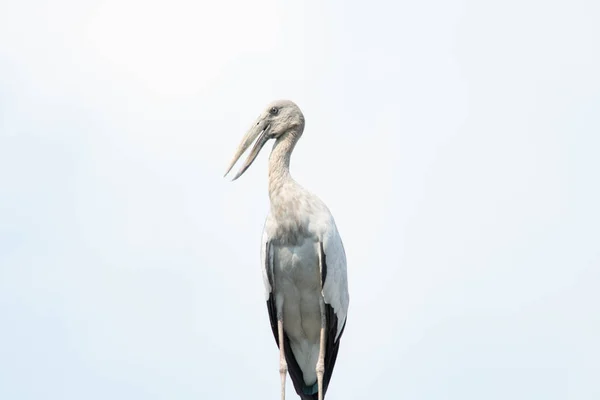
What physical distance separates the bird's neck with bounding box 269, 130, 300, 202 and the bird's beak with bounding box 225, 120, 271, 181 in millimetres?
180

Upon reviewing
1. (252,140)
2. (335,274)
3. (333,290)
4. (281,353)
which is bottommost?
(281,353)

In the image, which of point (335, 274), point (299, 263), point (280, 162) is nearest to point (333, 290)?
point (335, 274)

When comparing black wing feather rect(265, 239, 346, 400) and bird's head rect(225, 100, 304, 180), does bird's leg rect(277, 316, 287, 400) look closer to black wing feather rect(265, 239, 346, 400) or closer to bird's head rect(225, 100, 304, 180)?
black wing feather rect(265, 239, 346, 400)

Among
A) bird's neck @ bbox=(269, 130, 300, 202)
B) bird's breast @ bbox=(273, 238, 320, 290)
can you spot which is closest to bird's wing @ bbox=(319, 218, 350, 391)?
bird's breast @ bbox=(273, 238, 320, 290)

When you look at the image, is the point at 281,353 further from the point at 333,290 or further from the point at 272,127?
the point at 272,127

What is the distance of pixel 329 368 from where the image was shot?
14.4m

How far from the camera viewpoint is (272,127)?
1445 cm

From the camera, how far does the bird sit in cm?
1360

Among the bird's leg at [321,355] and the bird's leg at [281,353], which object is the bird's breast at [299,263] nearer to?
the bird's leg at [321,355]

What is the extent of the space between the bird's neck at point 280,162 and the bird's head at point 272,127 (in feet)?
0.20

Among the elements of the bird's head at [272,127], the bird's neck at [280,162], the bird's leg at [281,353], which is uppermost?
the bird's head at [272,127]

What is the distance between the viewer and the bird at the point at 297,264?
13.6 metres

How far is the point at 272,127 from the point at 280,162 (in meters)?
0.55

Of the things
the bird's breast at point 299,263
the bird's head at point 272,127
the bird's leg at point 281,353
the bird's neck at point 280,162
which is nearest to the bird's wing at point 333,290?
the bird's breast at point 299,263
